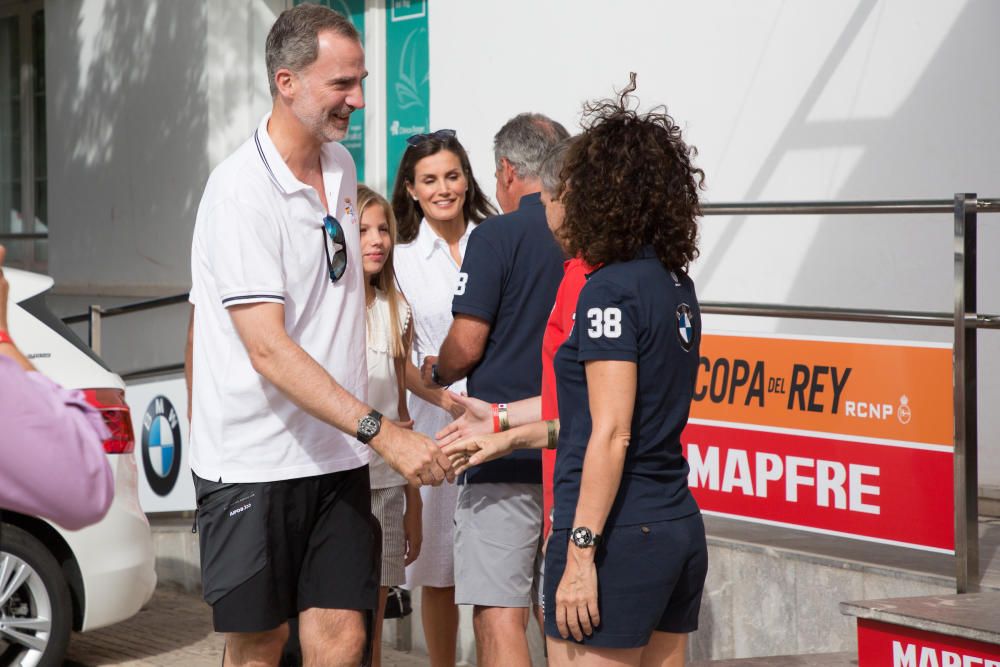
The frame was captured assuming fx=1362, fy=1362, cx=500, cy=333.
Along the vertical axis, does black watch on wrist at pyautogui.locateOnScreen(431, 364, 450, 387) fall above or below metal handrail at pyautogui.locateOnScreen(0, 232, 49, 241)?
below

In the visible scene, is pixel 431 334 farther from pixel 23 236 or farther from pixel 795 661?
pixel 23 236

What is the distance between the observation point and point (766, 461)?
205 inches

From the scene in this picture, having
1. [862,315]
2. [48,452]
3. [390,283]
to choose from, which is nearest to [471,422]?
[390,283]

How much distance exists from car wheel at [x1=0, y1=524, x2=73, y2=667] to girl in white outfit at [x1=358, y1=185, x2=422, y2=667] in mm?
1790

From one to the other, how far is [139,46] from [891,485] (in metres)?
10.5

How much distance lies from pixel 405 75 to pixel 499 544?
6928 millimetres

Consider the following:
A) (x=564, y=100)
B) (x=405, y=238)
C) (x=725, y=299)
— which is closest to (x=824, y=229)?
(x=725, y=299)

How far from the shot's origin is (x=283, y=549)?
3.65 m

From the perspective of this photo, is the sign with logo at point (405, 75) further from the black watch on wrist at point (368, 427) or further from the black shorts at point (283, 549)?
the black watch on wrist at point (368, 427)

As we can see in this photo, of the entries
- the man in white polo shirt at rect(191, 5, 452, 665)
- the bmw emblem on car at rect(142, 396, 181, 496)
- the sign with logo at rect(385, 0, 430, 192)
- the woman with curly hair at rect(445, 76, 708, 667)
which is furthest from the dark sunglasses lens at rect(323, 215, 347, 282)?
the sign with logo at rect(385, 0, 430, 192)

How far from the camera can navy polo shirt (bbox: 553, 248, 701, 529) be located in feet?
10.3

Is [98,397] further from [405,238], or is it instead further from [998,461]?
[998,461]

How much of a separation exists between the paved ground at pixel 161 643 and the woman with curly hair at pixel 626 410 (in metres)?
3.31

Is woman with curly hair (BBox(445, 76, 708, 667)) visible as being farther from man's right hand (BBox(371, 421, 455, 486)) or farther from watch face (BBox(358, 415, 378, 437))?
watch face (BBox(358, 415, 378, 437))
